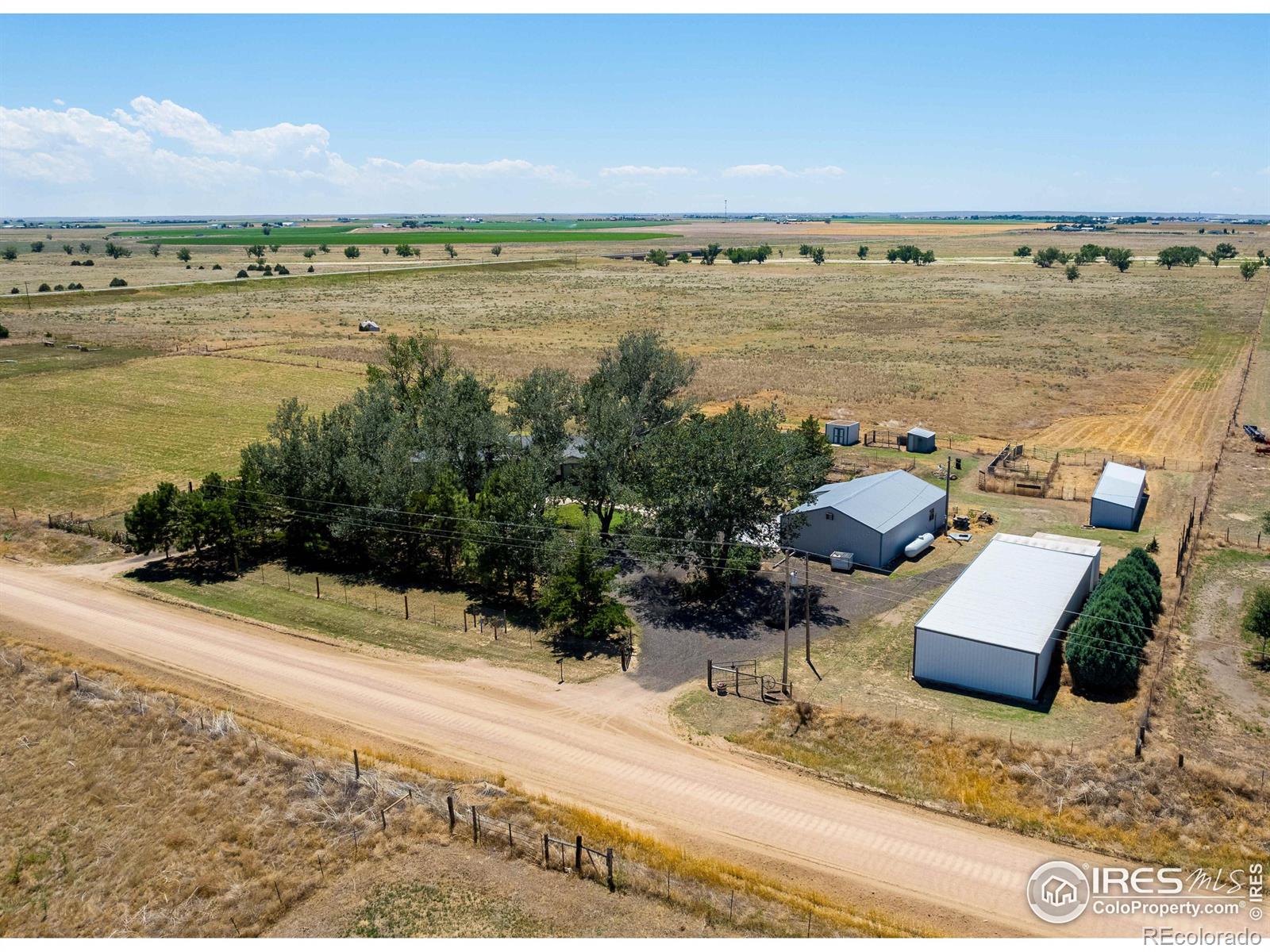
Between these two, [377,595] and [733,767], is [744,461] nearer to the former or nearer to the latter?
[733,767]

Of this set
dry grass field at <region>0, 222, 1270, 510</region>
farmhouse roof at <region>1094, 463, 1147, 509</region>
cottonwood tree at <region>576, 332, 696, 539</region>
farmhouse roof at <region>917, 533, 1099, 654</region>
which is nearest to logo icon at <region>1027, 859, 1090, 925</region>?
farmhouse roof at <region>917, 533, 1099, 654</region>

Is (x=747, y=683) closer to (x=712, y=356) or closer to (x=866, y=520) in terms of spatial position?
(x=866, y=520)

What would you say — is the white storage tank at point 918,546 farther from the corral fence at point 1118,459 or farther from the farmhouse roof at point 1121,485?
the corral fence at point 1118,459

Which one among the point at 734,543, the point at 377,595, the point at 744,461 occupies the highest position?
the point at 744,461

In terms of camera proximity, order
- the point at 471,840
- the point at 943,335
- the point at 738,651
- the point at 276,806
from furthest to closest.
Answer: the point at 943,335
the point at 738,651
the point at 276,806
the point at 471,840

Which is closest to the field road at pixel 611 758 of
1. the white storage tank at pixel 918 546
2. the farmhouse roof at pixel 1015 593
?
the farmhouse roof at pixel 1015 593

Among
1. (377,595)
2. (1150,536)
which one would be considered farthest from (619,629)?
(1150,536)

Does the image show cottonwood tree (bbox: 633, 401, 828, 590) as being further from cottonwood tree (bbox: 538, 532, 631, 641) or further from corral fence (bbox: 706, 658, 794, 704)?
corral fence (bbox: 706, 658, 794, 704)
